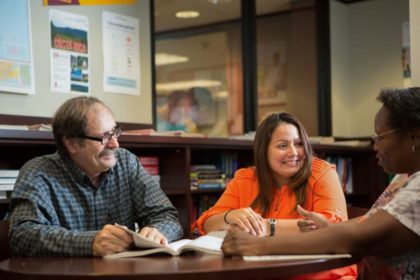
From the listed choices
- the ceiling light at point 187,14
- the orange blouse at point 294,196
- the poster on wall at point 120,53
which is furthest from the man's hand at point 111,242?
the ceiling light at point 187,14

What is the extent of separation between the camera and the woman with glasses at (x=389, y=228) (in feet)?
4.74

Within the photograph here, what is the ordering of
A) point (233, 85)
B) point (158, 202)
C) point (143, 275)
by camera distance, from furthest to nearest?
point (233, 85)
point (158, 202)
point (143, 275)

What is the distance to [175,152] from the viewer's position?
3.71m

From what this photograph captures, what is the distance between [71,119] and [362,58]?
4.27 metres

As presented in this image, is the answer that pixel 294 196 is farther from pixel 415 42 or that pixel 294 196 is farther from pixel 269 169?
pixel 415 42

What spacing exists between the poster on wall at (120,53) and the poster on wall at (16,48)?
594 millimetres

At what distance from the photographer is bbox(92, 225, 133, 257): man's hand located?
1.71 metres

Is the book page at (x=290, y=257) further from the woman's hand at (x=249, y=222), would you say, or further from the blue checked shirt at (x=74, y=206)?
the blue checked shirt at (x=74, y=206)

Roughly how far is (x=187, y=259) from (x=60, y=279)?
Result: 1.13ft

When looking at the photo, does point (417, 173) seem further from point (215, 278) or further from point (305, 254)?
point (215, 278)

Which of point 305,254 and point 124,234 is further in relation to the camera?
point 124,234

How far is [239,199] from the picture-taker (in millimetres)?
2342

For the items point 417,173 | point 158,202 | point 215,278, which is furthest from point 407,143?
point 158,202

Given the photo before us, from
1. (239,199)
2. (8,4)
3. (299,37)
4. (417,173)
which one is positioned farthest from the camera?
(299,37)
